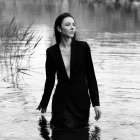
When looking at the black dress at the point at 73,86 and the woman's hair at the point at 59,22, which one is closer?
the woman's hair at the point at 59,22

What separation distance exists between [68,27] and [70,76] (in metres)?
0.67

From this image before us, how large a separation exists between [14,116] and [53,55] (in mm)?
2231

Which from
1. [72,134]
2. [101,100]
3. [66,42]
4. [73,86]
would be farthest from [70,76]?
[101,100]

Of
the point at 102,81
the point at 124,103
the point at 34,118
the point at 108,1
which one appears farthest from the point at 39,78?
the point at 108,1

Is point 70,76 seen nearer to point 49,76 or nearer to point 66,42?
point 49,76

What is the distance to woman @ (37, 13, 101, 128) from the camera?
23.7ft

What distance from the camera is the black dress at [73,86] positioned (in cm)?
728

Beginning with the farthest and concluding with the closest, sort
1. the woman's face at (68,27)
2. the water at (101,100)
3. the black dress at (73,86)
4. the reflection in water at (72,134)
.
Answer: the water at (101,100)
the reflection in water at (72,134)
the black dress at (73,86)
the woman's face at (68,27)

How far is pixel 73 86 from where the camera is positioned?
7.40 metres

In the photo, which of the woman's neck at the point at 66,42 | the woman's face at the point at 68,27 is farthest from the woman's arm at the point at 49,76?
the woman's face at the point at 68,27

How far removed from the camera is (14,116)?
9227 millimetres

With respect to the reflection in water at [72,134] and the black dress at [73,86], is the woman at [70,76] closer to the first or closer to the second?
the black dress at [73,86]

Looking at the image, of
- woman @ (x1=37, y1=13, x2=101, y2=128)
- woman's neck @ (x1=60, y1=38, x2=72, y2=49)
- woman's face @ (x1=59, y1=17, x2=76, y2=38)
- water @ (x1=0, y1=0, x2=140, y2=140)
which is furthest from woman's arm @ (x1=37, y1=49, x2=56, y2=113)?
water @ (x1=0, y1=0, x2=140, y2=140)

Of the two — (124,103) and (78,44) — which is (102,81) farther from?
(78,44)
